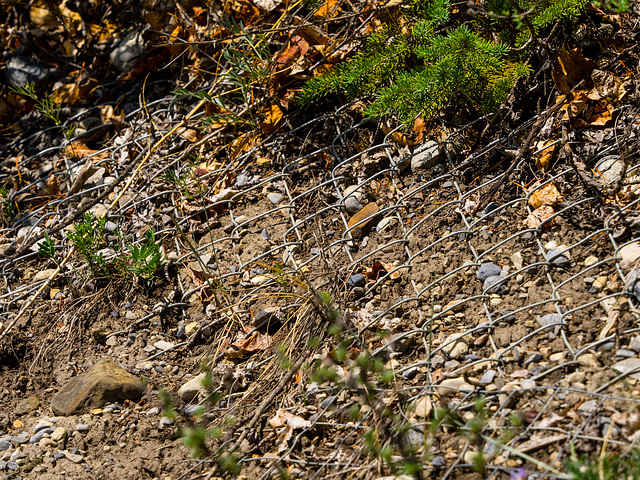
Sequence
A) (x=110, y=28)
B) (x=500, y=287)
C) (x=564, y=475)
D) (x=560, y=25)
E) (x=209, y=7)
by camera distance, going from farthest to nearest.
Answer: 1. (x=110, y=28)
2. (x=209, y=7)
3. (x=560, y=25)
4. (x=500, y=287)
5. (x=564, y=475)

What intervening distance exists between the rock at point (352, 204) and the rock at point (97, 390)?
1283mm

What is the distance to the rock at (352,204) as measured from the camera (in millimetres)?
2789

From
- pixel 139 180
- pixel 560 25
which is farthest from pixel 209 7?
pixel 560 25

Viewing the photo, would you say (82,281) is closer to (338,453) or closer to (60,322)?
(60,322)

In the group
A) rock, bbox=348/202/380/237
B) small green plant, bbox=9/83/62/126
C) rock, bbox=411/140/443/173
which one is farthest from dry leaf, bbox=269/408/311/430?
small green plant, bbox=9/83/62/126

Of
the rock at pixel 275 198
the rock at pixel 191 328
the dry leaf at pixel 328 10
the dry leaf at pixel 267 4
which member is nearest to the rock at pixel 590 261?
the rock at pixel 275 198

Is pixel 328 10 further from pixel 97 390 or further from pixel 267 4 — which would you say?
pixel 97 390

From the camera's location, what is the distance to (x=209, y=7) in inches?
146

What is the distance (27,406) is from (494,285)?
2039mm

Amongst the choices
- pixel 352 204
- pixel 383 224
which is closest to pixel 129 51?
pixel 352 204

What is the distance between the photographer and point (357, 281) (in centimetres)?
240

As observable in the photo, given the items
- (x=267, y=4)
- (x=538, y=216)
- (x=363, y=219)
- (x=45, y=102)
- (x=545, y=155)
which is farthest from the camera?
(x=45, y=102)

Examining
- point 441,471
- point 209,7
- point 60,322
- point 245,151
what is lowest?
point 441,471

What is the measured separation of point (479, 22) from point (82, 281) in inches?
97.1
